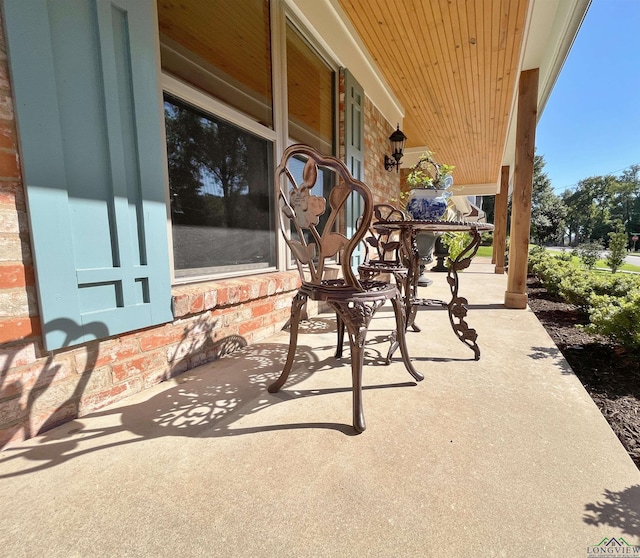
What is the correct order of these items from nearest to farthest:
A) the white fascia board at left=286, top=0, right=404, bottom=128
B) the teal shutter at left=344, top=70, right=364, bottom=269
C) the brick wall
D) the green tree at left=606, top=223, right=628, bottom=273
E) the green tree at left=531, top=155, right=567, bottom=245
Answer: the white fascia board at left=286, top=0, right=404, bottom=128 → the teal shutter at left=344, top=70, right=364, bottom=269 → the brick wall → the green tree at left=606, top=223, right=628, bottom=273 → the green tree at left=531, top=155, right=567, bottom=245

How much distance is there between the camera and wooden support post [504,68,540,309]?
300cm

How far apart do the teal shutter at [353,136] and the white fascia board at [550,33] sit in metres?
1.59

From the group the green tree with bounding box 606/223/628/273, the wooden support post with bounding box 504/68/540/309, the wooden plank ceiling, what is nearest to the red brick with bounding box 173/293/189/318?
the wooden plank ceiling

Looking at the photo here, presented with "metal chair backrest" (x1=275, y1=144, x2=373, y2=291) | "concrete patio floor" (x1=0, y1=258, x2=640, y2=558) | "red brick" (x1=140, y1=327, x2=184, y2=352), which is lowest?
A: "concrete patio floor" (x1=0, y1=258, x2=640, y2=558)

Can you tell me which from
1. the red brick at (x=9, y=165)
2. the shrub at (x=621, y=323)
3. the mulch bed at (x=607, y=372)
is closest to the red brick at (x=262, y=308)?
the red brick at (x=9, y=165)

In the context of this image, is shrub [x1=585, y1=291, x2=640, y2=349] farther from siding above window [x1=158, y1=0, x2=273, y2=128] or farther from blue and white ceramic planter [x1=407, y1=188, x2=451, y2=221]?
siding above window [x1=158, y1=0, x2=273, y2=128]

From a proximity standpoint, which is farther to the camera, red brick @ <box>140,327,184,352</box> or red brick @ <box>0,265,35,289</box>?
red brick @ <box>140,327,184,352</box>

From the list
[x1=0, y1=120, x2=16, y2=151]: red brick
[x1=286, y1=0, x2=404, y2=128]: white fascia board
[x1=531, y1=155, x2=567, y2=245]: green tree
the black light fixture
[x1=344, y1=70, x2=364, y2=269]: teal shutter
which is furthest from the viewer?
[x1=531, y1=155, x2=567, y2=245]: green tree

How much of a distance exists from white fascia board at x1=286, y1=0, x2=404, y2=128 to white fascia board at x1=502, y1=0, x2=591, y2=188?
4.74 ft

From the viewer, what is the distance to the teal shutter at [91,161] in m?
1.03

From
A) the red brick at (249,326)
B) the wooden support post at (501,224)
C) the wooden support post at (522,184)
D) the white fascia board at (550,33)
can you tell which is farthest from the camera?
the wooden support post at (501,224)

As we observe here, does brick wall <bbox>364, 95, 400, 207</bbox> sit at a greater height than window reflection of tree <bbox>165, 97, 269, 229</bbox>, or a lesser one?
greater

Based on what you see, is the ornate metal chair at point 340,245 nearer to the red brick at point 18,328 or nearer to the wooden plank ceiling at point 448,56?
the red brick at point 18,328

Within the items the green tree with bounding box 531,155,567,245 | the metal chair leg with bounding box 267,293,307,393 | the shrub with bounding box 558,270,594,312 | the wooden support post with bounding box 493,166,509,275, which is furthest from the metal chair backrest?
the green tree with bounding box 531,155,567,245
